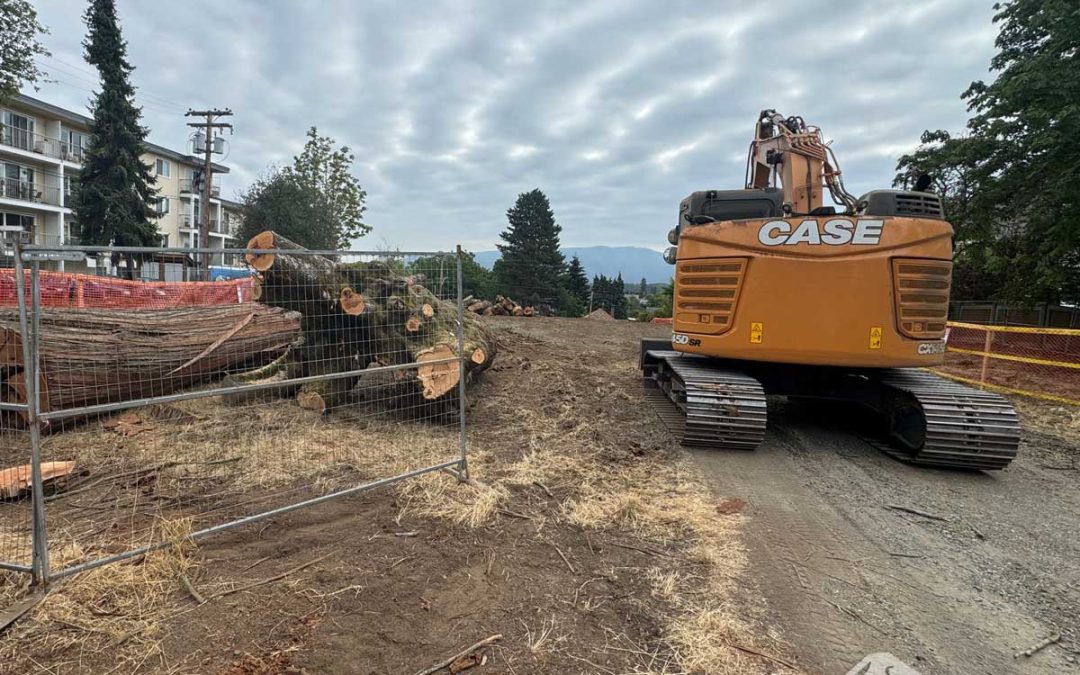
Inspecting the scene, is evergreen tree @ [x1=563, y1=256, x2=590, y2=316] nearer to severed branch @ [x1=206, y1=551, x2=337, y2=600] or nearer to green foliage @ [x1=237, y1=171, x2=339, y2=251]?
green foliage @ [x1=237, y1=171, x2=339, y2=251]

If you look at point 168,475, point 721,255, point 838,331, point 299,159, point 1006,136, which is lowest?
point 168,475

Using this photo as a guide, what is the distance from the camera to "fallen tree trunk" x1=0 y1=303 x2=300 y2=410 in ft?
17.2

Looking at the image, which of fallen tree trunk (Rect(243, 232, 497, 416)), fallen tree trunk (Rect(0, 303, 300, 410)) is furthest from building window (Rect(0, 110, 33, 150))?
fallen tree trunk (Rect(243, 232, 497, 416))

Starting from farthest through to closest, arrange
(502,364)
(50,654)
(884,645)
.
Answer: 1. (502,364)
2. (884,645)
3. (50,654)

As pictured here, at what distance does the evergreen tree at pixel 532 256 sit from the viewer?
60.7 m

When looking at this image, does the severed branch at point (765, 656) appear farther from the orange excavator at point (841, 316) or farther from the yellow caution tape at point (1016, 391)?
the yellow caution tape at point (1016, 391)

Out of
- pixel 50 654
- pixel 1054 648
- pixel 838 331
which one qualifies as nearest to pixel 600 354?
pixel 838 331

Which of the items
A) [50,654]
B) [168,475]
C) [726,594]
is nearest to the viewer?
[50,654]

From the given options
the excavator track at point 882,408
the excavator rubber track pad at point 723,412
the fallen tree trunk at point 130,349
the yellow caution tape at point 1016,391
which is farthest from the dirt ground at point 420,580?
the yellow caution tape at point 1016,391

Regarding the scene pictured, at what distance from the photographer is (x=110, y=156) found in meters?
28.0

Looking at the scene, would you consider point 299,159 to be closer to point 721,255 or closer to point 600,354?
point 600,354

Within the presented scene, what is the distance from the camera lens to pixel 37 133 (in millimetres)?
33219

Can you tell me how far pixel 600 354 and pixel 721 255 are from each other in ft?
22.8

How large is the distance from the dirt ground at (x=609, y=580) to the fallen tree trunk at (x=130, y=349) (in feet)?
7.34
